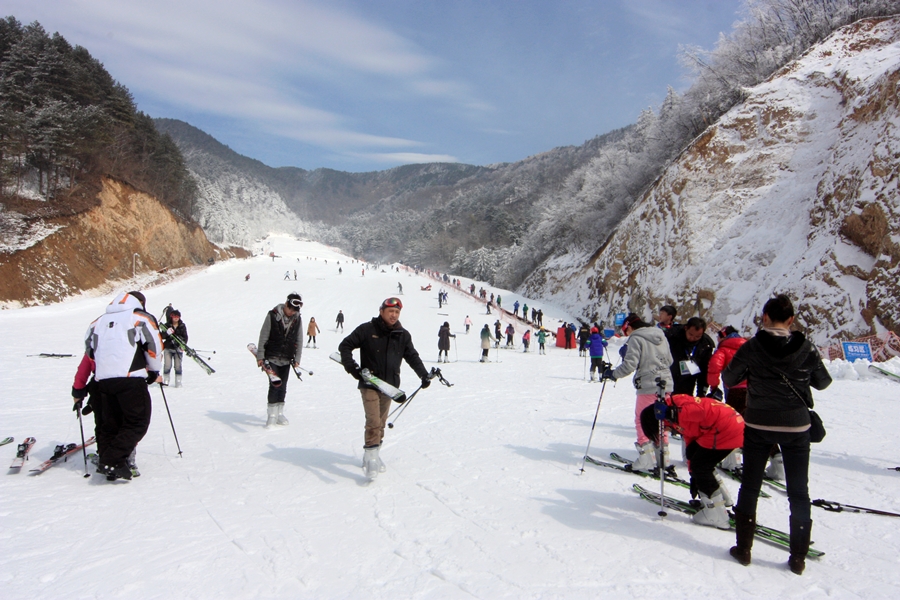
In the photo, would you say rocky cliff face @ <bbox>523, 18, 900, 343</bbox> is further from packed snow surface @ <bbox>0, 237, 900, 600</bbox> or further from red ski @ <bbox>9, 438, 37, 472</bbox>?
red ski @ <bbox>9, 438, 37, 472</bbox>

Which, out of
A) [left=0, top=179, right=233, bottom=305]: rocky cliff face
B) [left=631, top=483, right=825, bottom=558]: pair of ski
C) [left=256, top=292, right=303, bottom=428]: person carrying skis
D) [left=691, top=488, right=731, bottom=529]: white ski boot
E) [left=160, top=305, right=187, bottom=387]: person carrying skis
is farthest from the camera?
[left=0, top=179, right=233, bottom=305]: rocky cliff face

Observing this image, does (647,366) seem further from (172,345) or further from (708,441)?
(172,345)

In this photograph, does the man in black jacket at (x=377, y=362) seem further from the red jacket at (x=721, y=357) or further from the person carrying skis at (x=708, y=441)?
the red jacket at (x=721, y=357)

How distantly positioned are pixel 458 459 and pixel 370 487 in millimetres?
1294

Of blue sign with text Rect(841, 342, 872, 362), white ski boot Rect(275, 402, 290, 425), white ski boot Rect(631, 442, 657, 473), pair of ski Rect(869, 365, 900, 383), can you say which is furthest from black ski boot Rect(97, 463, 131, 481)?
blue sign with text Rect(841, 342, 872, 362)

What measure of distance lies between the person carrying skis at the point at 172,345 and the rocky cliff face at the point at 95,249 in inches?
917

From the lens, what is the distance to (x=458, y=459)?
5828 mm

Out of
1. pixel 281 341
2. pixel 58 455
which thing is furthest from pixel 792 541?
pixel 58 455

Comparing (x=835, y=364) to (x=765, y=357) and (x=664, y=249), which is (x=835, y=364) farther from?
(x=664, y=249)

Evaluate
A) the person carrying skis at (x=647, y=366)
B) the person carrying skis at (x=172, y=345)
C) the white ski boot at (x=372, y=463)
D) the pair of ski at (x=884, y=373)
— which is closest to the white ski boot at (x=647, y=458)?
the person carrying skis at (x=647, y=366)

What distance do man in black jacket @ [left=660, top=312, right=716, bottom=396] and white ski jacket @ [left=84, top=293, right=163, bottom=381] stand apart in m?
5.78

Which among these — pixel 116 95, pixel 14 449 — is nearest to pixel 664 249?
pixel 14 449

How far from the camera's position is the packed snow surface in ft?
10.3

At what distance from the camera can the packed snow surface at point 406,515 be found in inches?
124
